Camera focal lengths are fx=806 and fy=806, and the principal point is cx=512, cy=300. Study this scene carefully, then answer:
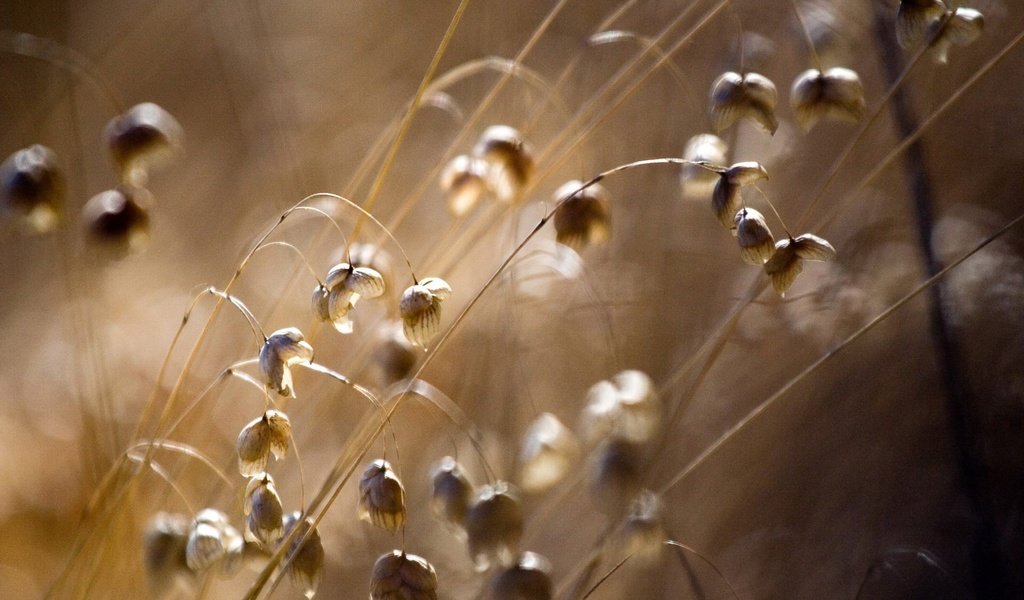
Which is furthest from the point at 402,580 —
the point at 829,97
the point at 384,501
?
the point at 829,97

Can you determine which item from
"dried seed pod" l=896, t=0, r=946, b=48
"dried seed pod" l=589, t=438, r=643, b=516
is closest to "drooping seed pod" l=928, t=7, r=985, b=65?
"dried seed pod" l=896, t=0, r=946, b=48

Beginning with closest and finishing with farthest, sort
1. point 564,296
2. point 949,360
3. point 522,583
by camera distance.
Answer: point 522,583 < point 949,360 < point 564,296

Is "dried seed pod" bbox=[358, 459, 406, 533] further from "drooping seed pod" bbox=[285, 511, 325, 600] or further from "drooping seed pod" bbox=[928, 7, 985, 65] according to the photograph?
"drooping seed pod" bbox=[928, 7, 985, 65]

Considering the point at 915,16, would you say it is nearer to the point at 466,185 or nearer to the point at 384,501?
the point at 466,185

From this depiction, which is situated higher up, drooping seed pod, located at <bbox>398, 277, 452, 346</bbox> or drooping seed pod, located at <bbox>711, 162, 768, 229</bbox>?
drooping seed pod, located at <bbox>711, 162, 768, 229</bbox>

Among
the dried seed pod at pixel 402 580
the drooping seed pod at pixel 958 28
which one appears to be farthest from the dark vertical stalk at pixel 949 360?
the dried seed pod at pixel 402 580
